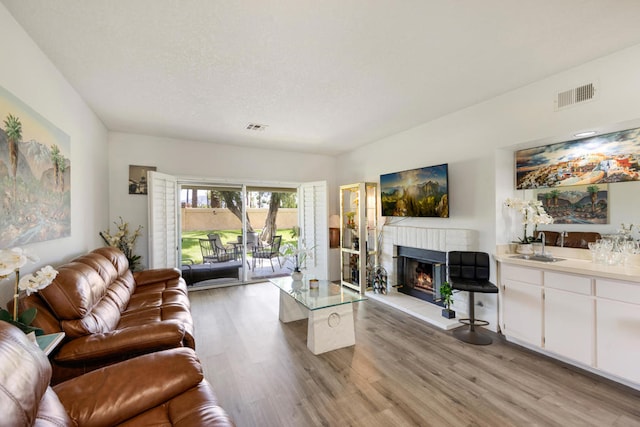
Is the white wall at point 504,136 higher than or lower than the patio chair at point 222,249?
higher

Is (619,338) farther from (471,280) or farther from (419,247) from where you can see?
(419,247)

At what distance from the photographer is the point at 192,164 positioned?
5.02m

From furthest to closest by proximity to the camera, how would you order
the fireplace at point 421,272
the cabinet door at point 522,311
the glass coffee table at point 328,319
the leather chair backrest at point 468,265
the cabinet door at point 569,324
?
the fireplace at point 421,272 < the leather chair backrest at point 468,265 < the glass coffee table at point 328,319 < the cabinet door at point 522,311 < the cabinet door at point 569,324

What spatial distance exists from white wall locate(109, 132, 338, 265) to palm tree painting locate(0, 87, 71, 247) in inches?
79.8

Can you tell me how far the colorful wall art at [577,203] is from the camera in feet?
8.77

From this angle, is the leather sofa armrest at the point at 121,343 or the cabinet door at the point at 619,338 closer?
the leather sofa armrest at the point at 121,343

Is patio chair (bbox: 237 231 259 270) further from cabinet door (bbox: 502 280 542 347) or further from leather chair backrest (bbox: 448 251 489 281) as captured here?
cabinet door (bbox: 502 280 542 347)

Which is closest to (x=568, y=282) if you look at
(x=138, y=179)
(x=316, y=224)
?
(x=316, y=224)

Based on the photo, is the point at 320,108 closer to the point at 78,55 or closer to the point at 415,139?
the point at 415,139

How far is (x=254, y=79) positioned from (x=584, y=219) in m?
3.60

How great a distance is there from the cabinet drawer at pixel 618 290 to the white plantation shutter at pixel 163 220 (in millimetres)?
5181

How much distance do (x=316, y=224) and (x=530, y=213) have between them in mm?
3526

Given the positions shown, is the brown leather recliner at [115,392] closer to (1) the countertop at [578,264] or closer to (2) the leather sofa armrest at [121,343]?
(2) the leather sofa armrest at [121,343]

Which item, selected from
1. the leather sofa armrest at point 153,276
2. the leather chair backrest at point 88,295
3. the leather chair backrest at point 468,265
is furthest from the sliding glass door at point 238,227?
the leather chair backrest at point 468,265
